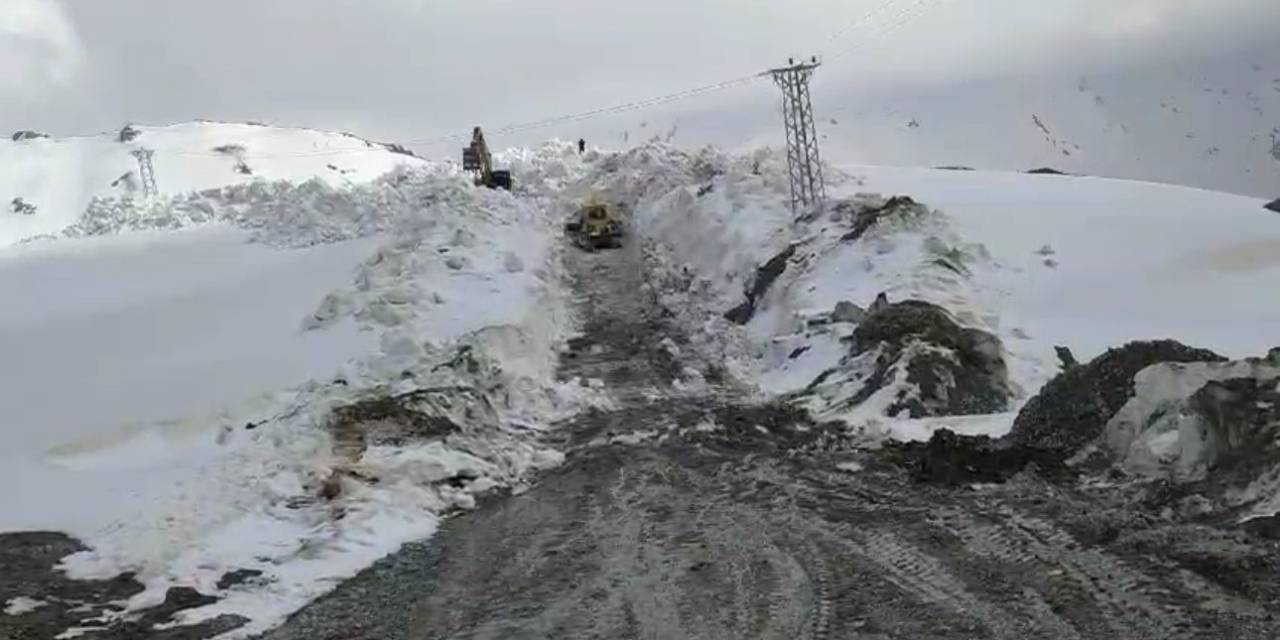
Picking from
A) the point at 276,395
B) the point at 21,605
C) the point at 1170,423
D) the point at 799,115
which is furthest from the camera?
the point at 799,115

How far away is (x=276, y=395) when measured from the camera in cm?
1666

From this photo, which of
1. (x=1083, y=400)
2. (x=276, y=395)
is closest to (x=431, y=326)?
(x=276, y=395)

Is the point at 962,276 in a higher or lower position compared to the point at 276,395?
higher

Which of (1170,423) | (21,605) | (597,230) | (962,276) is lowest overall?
(21,605)

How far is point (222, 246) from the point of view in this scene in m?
34.0

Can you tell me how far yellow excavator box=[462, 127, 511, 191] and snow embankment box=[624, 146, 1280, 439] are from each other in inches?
428

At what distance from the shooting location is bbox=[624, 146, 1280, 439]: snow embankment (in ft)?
58.8

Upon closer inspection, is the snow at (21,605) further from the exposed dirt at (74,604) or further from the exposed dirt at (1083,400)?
the exposed dirt at (1083,400)

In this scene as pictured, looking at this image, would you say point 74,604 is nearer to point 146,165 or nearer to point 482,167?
point 482,167

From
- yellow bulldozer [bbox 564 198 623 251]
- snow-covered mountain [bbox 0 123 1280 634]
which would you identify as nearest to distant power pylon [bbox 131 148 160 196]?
yellow bulldozer [bbox 564 198 623 251]

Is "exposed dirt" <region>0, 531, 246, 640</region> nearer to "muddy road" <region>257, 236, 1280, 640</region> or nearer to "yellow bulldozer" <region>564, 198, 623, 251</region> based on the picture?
"muddy road" <region>257, 236, 1280, 640</region>

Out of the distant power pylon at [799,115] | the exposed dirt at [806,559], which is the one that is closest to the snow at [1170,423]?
the exposed dirt at [806,559]

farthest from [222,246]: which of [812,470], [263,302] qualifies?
[812,470]

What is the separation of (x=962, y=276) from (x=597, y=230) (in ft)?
46.8
